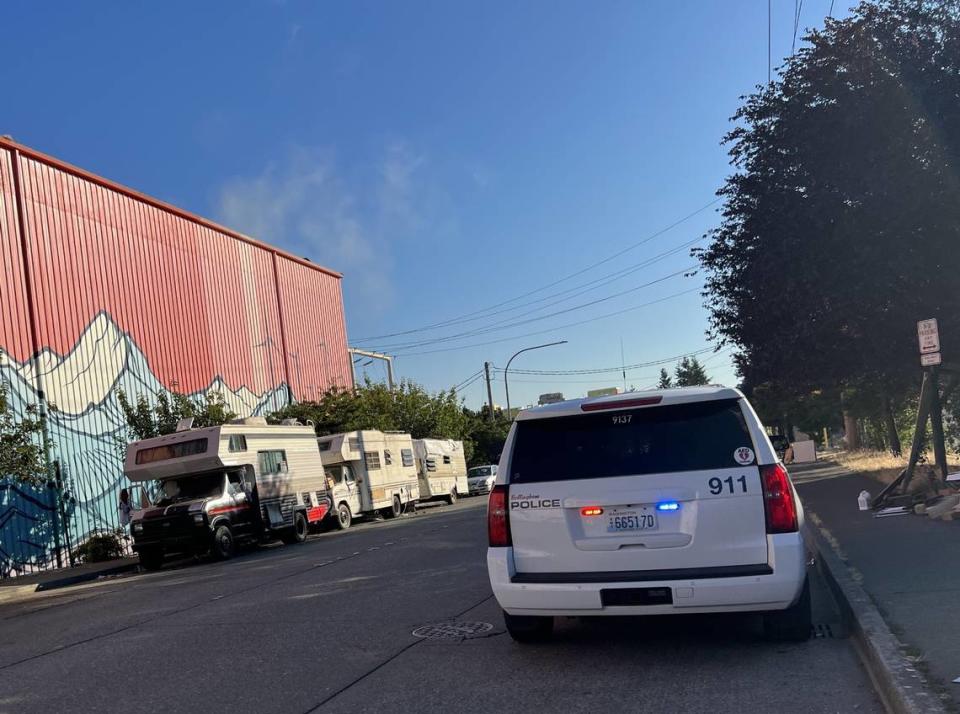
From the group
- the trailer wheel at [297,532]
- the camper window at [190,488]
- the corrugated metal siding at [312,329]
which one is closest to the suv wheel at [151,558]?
the camper window at [190,488]

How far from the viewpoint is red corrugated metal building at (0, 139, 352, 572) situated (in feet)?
79.0

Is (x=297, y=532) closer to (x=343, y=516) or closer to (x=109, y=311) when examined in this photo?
(x=343, y=516)

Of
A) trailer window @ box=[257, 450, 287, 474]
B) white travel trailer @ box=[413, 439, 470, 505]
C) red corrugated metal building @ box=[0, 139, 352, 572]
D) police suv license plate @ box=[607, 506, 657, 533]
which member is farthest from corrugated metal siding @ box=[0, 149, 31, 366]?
police suv license plate @ box=[607, 506, 657, 533]

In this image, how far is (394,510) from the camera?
3078cm

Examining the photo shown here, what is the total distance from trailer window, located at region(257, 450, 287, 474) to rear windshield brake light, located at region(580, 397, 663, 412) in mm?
16506

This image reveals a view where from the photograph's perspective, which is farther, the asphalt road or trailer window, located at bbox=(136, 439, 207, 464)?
trailer window, located at bbox=(136, 439, 207, 464)

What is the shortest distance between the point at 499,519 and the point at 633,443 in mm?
1110

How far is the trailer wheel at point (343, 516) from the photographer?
26469 mm

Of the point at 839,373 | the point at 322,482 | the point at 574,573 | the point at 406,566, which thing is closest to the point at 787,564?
the point at 574,573

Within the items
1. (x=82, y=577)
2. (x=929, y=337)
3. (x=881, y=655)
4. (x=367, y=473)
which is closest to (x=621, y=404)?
(x=881, y=655)

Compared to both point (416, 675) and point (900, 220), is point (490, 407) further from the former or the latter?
point (416, 675)

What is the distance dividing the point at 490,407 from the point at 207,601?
4849cm

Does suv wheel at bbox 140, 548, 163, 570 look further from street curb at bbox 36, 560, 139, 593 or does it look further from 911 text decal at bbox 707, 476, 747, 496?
911 text decal at bbox 707, 476, 747, 496

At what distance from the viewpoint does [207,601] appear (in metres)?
11.5
